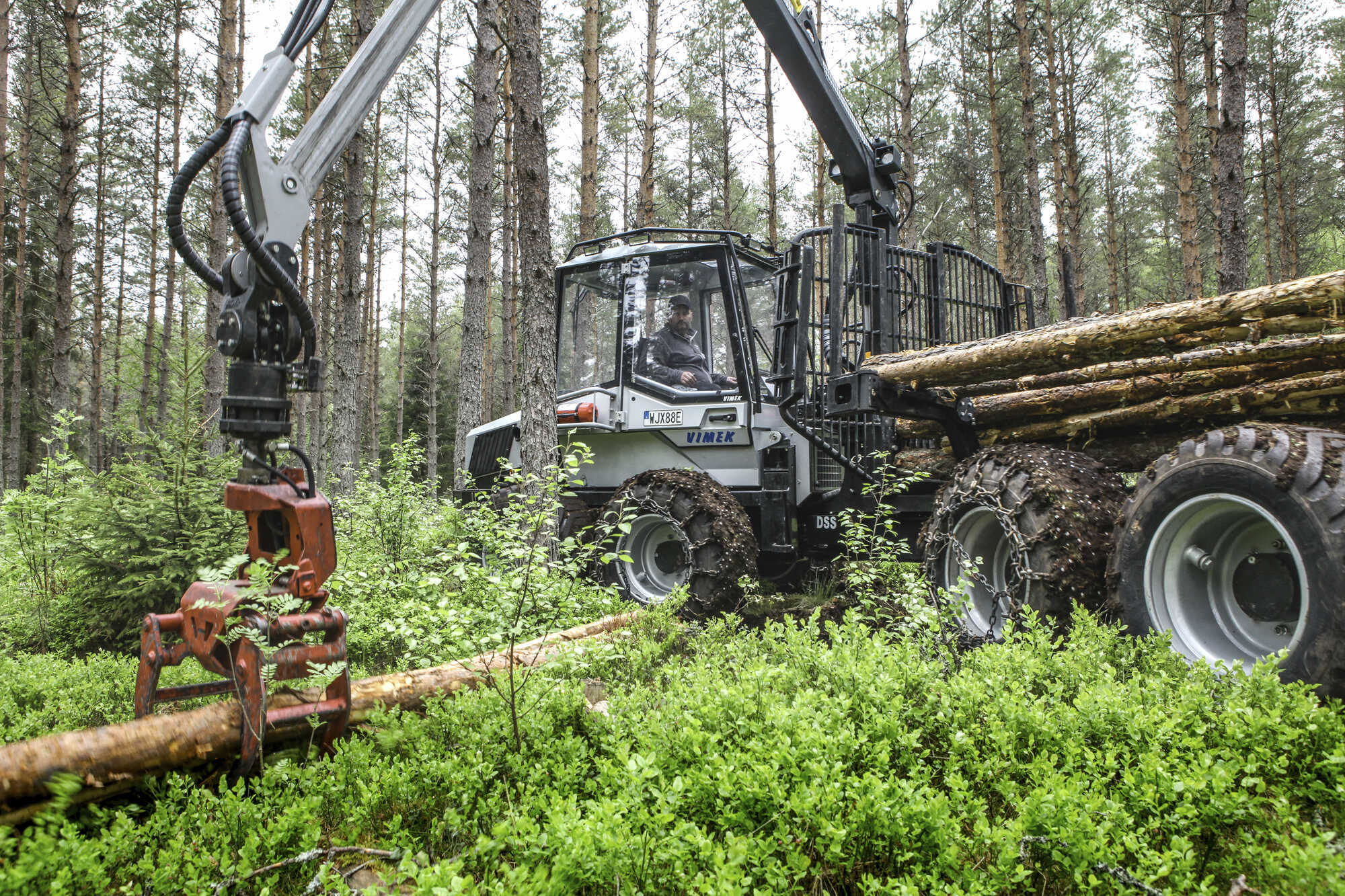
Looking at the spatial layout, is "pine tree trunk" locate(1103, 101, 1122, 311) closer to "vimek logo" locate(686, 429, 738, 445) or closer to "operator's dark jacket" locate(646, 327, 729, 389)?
"operator's dark jacket" locate(646, 327, 729, 389)

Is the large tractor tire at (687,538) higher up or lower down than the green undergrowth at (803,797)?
higher up

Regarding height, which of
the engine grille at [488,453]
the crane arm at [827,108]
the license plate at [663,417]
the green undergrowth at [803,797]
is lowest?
the green undergrowth at [803,797]

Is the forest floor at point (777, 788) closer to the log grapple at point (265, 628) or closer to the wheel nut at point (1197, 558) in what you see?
the log grapple at point (265, 628)

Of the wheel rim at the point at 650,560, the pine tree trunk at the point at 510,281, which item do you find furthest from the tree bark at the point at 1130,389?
the pine tree trunk at the point at 510,281

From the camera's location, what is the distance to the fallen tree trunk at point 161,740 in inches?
78.7

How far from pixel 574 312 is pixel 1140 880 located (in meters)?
6.08

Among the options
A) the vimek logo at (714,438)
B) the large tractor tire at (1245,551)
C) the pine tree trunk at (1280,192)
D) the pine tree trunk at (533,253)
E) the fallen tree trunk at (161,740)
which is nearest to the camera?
the fallen tree trunk at (161,740)

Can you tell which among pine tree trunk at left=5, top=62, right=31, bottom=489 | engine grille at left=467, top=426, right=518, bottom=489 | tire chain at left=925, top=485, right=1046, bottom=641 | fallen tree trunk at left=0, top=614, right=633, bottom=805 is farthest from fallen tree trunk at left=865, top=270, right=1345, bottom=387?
pine tree trunk at left=5, top=62, right=31, bottom=489

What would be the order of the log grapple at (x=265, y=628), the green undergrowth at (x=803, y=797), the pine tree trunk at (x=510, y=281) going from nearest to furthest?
the green undergrowth at (x=803, y=797), the log grapple at (x=265, y=628), the pine tree trunk at (x=510, y=281)

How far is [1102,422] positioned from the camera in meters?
4.41

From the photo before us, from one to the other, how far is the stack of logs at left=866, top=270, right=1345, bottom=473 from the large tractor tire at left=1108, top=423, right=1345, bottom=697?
0.64m

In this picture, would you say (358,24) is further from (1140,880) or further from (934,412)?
(1140,880)

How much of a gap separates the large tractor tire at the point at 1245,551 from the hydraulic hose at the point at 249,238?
375 cm

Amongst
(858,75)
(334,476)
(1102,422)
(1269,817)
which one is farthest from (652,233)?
(858,75)
